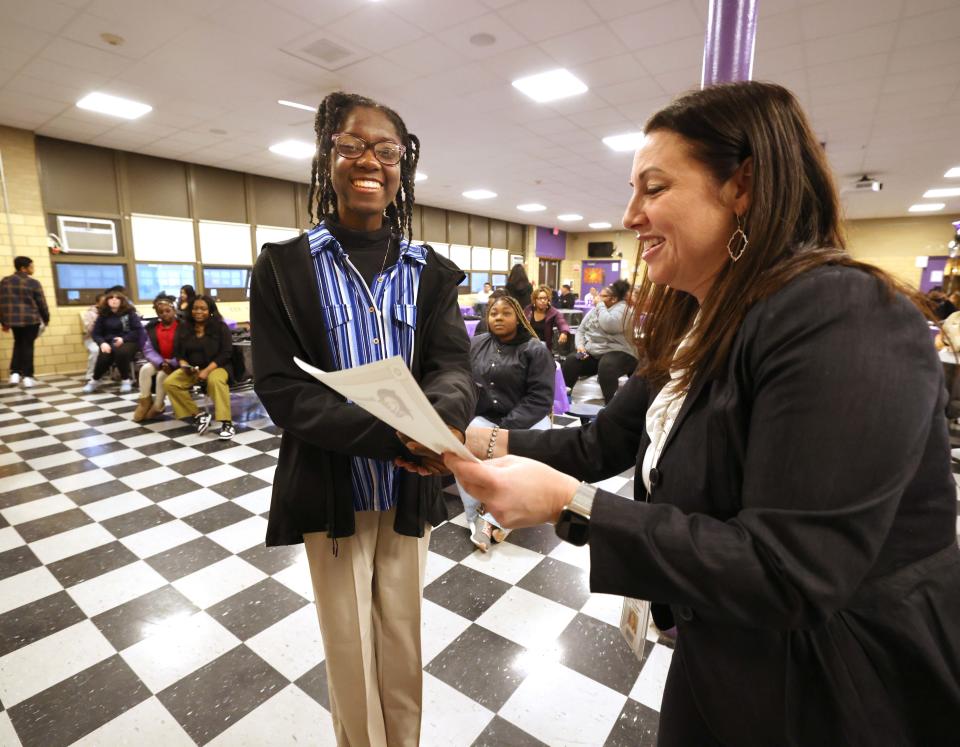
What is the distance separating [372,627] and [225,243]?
30.6 feet

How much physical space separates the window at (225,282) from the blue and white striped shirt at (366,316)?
8832mm

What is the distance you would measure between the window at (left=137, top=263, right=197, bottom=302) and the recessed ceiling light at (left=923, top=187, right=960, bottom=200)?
14.4m

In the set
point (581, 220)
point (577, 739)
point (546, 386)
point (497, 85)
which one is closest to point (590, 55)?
point (497, 85)

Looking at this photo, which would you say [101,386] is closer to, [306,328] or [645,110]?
[306,328]

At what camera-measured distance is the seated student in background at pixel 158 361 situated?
483cm

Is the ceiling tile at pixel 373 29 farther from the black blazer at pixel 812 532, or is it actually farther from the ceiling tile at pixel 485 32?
the black blazer at pixel 812 532

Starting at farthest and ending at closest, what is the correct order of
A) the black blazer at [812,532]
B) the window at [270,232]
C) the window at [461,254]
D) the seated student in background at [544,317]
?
the window at [461,254] < the window at [270,232] < the seated student in background at [544,317] < the black blazer at [812,532]

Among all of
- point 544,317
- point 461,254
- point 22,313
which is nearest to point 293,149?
point 22,313

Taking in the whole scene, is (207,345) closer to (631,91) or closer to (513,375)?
(513,375)

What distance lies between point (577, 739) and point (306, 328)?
4.70 ft

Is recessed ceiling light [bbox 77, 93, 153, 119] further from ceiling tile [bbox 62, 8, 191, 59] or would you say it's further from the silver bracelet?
the silver bracelet

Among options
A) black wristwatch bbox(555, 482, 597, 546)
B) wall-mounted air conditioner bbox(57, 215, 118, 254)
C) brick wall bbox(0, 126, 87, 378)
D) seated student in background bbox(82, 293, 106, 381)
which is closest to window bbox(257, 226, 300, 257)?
wall-mounted air conditioner bbox(57, 215, 118, 254)

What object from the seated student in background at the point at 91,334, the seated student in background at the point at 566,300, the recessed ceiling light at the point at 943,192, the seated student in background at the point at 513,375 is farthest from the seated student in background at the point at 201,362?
the recessed ceiling light at the point at 943,192

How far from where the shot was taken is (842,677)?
0.62 m
